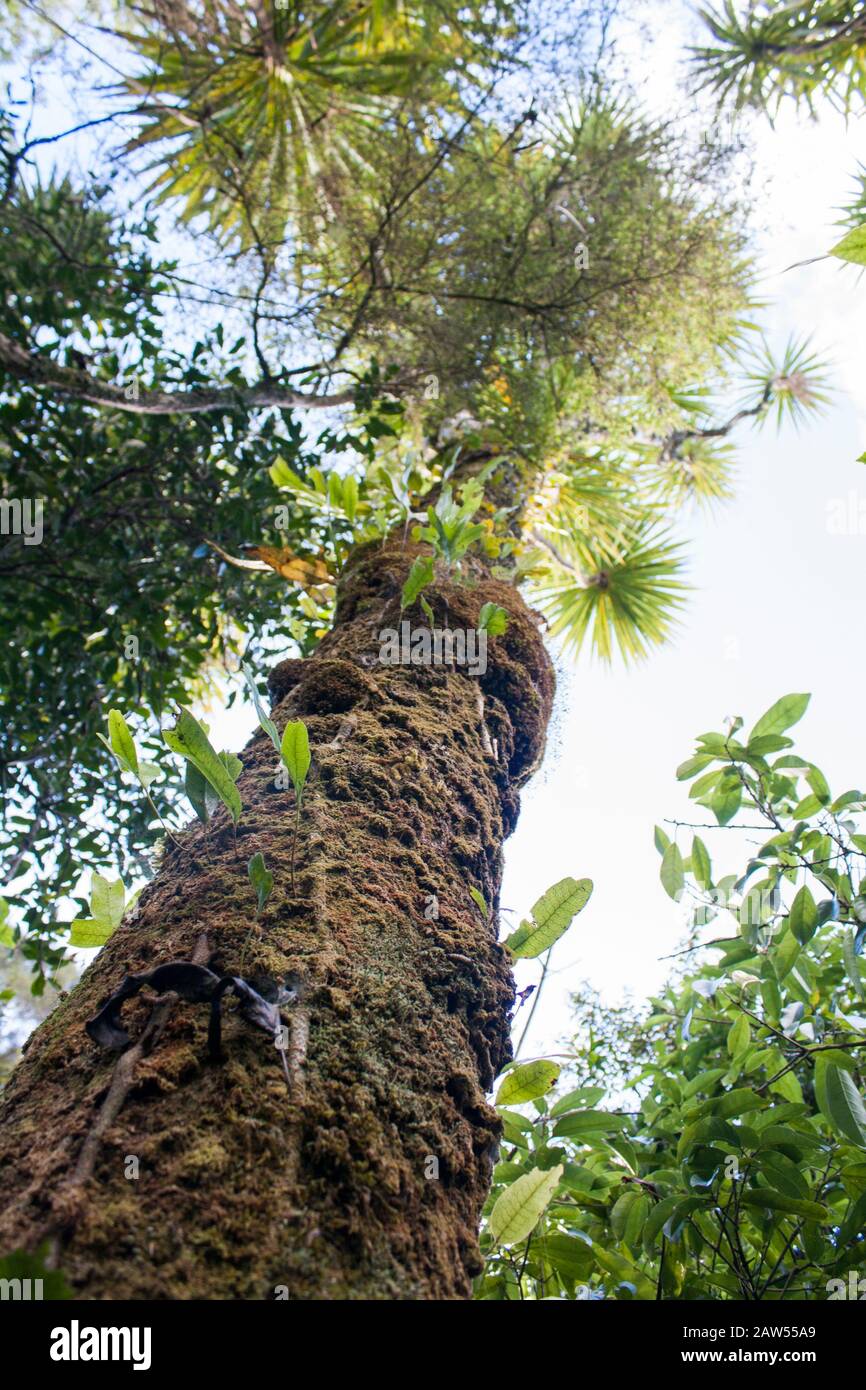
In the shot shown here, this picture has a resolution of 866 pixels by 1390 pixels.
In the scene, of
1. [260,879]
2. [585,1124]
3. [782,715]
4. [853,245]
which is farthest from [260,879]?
[782,715]

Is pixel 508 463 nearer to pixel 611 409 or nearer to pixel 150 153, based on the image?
pixel 611 409

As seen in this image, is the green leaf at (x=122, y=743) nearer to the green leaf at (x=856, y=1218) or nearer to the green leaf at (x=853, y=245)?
the green leaf at (x=853, y=245)

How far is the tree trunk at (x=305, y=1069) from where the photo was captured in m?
0.80

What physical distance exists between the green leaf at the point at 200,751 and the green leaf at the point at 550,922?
0.59 m

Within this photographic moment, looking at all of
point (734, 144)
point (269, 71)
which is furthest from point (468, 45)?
point (734, 144)

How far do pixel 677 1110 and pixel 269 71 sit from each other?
19.0 ft

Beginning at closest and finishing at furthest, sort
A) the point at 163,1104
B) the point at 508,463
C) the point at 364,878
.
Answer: the point at 163,1104, the point at 364,878, the point at 508,463

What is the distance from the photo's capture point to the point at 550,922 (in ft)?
4.96

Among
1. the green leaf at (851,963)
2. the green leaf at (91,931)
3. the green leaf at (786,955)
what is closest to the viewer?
the green leaf at (91,931)

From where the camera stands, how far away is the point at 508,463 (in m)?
4.14

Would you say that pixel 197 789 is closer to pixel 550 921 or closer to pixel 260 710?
pixel 260 710

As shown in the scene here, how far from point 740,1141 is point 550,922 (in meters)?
0.73

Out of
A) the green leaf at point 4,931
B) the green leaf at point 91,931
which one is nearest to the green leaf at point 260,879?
the green leaf at point 91,931

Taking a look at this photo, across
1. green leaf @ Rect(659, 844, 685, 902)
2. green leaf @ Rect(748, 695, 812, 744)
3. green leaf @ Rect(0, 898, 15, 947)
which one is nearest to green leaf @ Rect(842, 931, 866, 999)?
green leaf @ Rect(659, 844, 685, 902)
